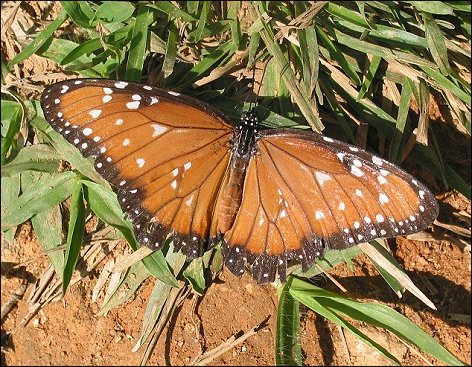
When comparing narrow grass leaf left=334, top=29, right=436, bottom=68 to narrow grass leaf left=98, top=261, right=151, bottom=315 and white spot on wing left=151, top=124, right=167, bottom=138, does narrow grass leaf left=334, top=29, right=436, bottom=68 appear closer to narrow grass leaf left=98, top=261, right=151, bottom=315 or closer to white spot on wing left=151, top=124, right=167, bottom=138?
white spot on wing left=151, top=124, right=167, bottom=138

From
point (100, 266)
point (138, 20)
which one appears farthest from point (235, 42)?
point (100, 266)

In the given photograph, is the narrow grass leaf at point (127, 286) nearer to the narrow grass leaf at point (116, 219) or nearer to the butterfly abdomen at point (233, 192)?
the narrow grass leaf at point (116, 219)

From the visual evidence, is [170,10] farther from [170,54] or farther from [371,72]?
[371,72]

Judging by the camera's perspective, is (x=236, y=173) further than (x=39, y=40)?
No

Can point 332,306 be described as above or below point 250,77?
below

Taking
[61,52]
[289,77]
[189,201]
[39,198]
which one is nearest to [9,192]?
[39,198]

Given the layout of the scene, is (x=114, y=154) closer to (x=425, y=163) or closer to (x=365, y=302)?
(x=365, y=302)
